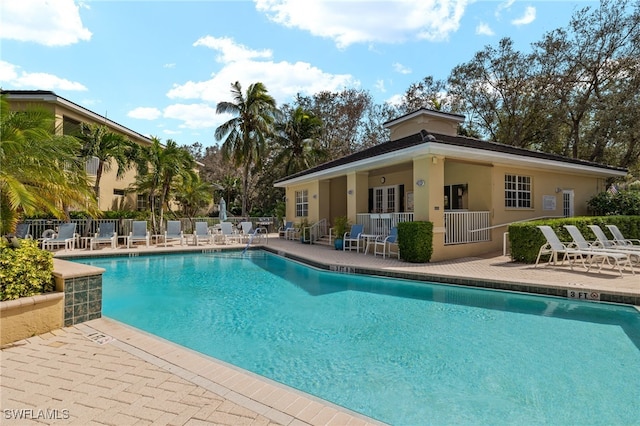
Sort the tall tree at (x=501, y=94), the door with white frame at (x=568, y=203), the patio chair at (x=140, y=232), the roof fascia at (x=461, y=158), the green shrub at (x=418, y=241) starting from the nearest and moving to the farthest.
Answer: the roof fascia at (x=461, y=158)
the green shrub at (x=418, y=241)
the door with white frame at (x=568, y=203)
the patio chair at (x=140, y=232)
the tall tree at (x=501, y=94)

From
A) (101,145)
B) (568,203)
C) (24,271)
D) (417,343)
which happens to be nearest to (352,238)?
(417,343)

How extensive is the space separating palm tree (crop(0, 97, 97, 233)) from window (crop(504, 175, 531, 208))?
14793 mm

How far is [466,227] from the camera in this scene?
42.6 feet

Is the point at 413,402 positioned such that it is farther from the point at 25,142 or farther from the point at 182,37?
the point at 182,37

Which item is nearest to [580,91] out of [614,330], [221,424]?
[614,330]

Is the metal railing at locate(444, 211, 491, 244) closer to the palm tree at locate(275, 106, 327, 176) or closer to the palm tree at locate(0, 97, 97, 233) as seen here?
the palm tree at locate(0, 97, 97, 233)

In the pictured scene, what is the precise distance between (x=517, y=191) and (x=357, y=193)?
22.6 feet

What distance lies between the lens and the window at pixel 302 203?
21406mm

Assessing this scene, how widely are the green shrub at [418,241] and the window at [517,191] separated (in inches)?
185

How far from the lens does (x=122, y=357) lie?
4.11m

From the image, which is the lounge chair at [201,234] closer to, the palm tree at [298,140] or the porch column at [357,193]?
the porch column at [357,193]

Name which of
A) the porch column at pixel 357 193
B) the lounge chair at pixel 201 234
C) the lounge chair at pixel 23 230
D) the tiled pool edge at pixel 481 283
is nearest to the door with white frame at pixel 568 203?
the porch column at pixel 357 193

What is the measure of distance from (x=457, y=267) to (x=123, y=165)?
17.1 m

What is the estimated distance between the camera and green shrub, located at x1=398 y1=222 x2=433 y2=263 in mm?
11547
